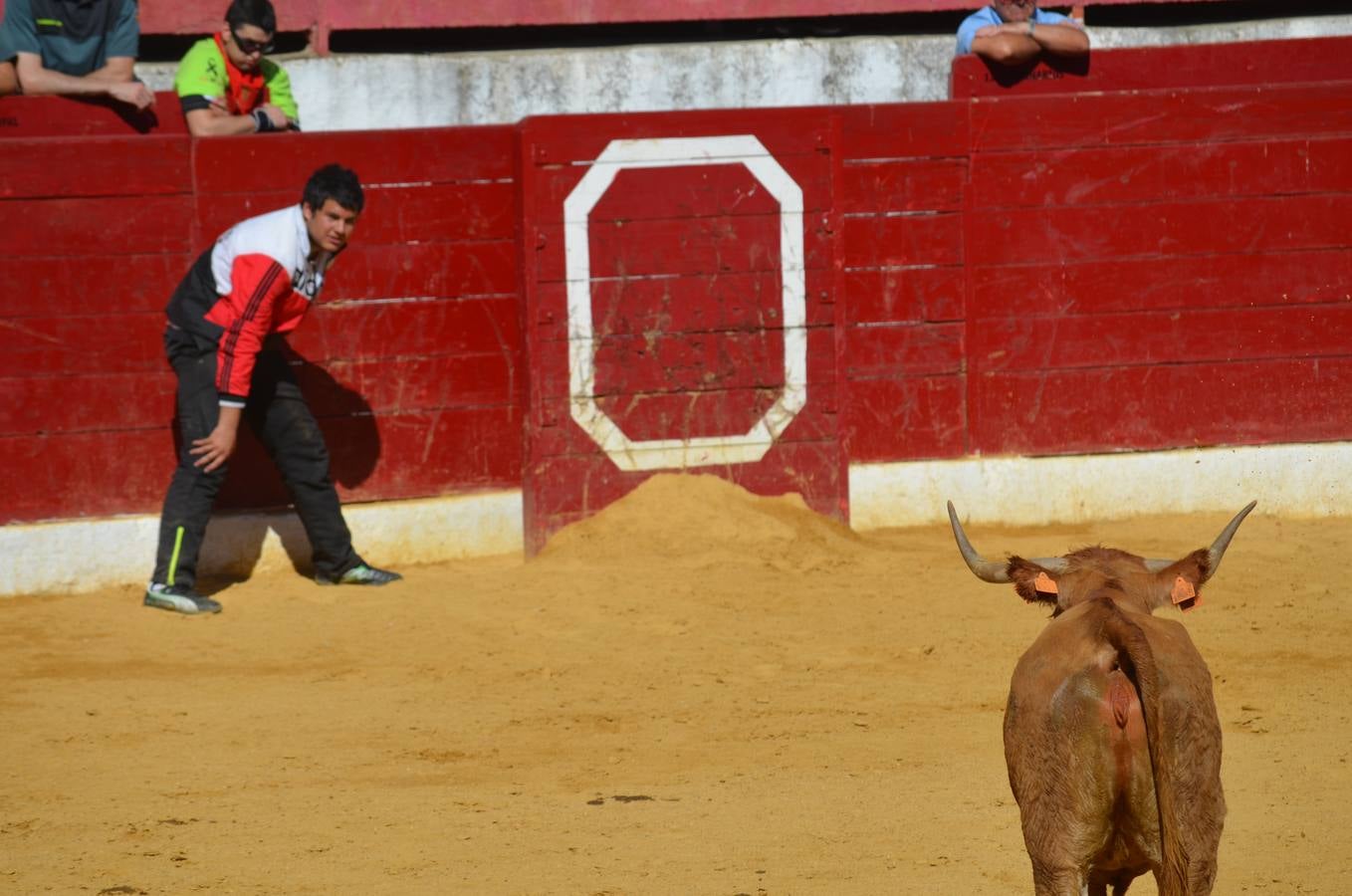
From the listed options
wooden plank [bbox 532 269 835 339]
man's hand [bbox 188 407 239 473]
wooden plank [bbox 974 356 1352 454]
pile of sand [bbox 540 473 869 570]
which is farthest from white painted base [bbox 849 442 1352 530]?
man's hand [bbox 188 407 239 473]

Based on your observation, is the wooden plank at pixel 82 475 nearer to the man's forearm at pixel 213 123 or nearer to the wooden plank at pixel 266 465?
the wooden plank at pixel 266 465

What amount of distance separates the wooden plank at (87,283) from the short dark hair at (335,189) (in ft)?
3.76

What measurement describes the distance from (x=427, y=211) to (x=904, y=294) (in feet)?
7.18

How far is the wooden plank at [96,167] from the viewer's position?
770 cm

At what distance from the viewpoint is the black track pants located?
23.8 feet

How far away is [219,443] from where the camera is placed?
280 inches

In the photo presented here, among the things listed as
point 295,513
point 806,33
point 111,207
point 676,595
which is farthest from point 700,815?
point 806,33

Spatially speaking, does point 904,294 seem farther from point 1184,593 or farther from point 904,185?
point 1184,593

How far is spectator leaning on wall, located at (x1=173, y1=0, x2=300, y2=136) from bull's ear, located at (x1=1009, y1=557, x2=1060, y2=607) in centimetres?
513

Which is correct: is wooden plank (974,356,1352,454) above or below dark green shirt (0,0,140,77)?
below

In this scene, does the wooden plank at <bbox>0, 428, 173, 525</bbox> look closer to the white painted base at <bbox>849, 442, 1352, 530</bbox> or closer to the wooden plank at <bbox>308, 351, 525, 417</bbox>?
the wooden plank at <bbox>308, 351, 525, 417</bbox>

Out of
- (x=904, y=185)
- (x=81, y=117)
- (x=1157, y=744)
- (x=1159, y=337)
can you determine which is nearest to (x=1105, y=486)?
(x=1159, y=337)

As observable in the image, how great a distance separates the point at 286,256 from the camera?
708 centimetres

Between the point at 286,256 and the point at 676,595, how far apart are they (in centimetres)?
198
